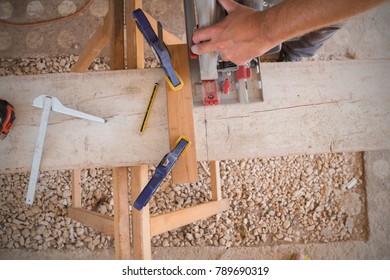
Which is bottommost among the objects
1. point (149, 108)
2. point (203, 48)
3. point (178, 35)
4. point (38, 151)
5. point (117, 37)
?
point (38, 151)

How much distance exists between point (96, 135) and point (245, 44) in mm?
541

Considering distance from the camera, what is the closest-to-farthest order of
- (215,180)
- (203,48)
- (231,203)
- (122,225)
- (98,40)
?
(203,48)
(122,225)
(98,40)
(215,180)
(231,203)

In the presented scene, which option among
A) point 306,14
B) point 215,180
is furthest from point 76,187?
point 306,14

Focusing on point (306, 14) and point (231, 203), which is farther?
point (231, 203)

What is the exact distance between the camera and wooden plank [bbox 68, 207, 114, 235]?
1369mm

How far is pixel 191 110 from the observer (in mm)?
990

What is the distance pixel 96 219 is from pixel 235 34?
1126 millimetres

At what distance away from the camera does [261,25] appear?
0.82 metres

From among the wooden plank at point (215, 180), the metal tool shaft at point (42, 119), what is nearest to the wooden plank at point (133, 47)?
the metal tool shaft at point (42, 119)

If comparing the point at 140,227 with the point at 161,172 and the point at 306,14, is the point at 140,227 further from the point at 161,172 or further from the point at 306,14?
the point at 306,14

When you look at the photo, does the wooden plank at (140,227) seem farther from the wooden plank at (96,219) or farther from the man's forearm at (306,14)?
the man's forearm at (306,14)

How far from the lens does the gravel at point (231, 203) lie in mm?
2113

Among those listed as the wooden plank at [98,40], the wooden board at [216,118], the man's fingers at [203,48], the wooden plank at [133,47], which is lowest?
the wooden board at [216,118]

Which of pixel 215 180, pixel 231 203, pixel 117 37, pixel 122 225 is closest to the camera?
pixel 122 225
